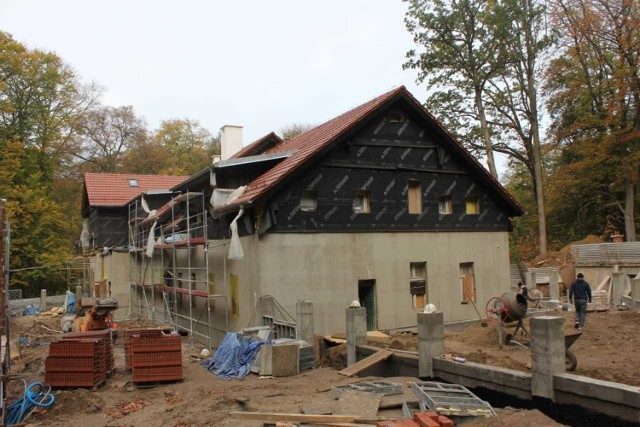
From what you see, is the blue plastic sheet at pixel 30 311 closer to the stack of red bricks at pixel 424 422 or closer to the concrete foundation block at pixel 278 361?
the concrete foundation block at pixel 278 361

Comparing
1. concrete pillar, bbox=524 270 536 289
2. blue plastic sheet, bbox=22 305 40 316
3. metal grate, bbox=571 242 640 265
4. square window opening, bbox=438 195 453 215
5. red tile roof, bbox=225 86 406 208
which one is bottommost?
blue plastic sheet, bbox=22 305 40 316

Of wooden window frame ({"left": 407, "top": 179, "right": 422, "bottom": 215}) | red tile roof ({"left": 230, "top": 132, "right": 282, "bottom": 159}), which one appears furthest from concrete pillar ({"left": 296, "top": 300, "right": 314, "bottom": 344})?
red tile roof ({"left": 230, "top": 132, "right": 282, "bottom": 159})

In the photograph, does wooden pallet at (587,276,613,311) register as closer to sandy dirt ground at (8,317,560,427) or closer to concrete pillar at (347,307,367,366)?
sandy dirt ground at (8,317,560,427)

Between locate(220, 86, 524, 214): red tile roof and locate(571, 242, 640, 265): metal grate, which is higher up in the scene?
locate(220, 86, 524, 214): red tile roof

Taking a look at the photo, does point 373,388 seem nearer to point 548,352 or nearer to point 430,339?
point 430,339

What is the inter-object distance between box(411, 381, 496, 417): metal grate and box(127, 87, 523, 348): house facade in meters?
7.48

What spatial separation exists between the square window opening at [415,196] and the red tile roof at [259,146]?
27.3ft

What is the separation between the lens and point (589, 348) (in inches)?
593

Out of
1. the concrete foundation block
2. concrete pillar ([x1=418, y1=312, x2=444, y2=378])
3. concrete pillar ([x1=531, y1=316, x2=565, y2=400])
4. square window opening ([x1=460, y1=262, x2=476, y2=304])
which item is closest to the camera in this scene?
concrete pillar ([x1=531, y1=316, x2=565, y2=400])

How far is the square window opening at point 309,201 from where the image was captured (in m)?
17.1

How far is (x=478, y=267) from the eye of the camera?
20469 mm

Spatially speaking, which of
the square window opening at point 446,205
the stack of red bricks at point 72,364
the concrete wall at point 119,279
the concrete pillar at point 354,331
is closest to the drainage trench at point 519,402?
the concrete pillar at point 354,331

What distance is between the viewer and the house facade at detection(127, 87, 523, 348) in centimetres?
1656

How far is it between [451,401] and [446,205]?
40.9 ft
